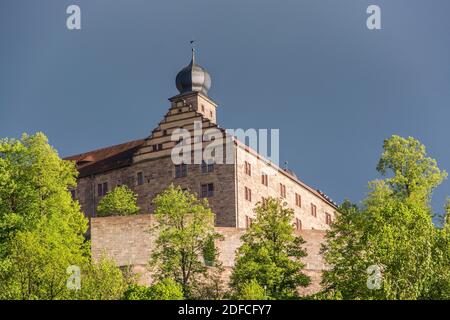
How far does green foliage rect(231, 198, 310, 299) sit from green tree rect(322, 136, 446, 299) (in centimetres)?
186

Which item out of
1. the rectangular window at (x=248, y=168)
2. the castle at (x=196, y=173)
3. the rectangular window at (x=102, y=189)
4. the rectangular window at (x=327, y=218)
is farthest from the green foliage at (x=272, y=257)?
the rectangular window at (x=327, y=218)

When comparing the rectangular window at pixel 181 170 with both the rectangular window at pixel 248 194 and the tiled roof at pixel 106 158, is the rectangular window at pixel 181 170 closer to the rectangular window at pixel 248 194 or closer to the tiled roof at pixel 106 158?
the rectangular window at pixel 248 194

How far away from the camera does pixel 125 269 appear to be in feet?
253

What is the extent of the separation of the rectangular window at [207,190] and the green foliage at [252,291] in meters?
23.6

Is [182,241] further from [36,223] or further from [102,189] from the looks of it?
[102,189]

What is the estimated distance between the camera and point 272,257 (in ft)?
238

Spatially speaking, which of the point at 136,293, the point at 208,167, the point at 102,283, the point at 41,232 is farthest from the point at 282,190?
the point at 136,293

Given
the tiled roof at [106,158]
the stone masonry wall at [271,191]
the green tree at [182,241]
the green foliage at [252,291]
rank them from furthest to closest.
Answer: the tiled roof at [106,158] → the stone masonry wall at [271,191] → the green tree at [182,241] → the green foliage at [252,291]

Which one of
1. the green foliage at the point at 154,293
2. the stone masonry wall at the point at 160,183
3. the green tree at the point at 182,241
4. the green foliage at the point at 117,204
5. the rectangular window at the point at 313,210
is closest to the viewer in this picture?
the green foliage at the point at 154,293

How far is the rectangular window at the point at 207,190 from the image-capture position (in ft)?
303

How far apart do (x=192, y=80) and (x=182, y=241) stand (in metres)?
29.4

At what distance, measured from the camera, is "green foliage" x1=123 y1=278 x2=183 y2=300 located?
215 feet
